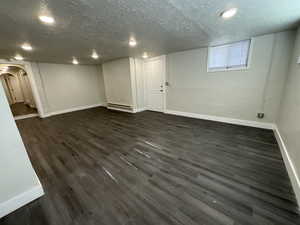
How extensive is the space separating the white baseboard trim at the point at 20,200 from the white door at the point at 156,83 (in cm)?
447

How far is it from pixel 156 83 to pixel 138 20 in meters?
3.47

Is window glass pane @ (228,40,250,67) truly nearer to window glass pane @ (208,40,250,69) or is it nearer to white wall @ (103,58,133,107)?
window glass pane @ (208,40,250,69)

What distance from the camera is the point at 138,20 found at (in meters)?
2.04

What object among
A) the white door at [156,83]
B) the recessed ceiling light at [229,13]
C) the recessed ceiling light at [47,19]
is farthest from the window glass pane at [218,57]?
the recessed ceiling light at [47,19]

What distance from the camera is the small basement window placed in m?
3.35

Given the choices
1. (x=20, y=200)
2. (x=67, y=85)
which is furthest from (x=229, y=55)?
(x=67, y=85)

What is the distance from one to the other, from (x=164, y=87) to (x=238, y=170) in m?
3.81

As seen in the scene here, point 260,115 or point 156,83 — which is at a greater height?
point 156,83

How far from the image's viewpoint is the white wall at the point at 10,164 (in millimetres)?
1319

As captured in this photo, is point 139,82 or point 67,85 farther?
point 67,85

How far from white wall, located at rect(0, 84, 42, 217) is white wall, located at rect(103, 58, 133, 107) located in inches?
169

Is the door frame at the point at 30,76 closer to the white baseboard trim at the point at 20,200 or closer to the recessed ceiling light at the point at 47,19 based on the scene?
the recessed ceiling light at the point at 47,19

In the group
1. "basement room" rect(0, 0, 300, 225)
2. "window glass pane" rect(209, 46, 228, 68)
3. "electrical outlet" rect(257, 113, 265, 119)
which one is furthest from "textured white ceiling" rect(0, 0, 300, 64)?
"electrical outlet" rect(257, 113, 265, 119)

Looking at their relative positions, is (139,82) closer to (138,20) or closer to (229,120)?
(138,20)
